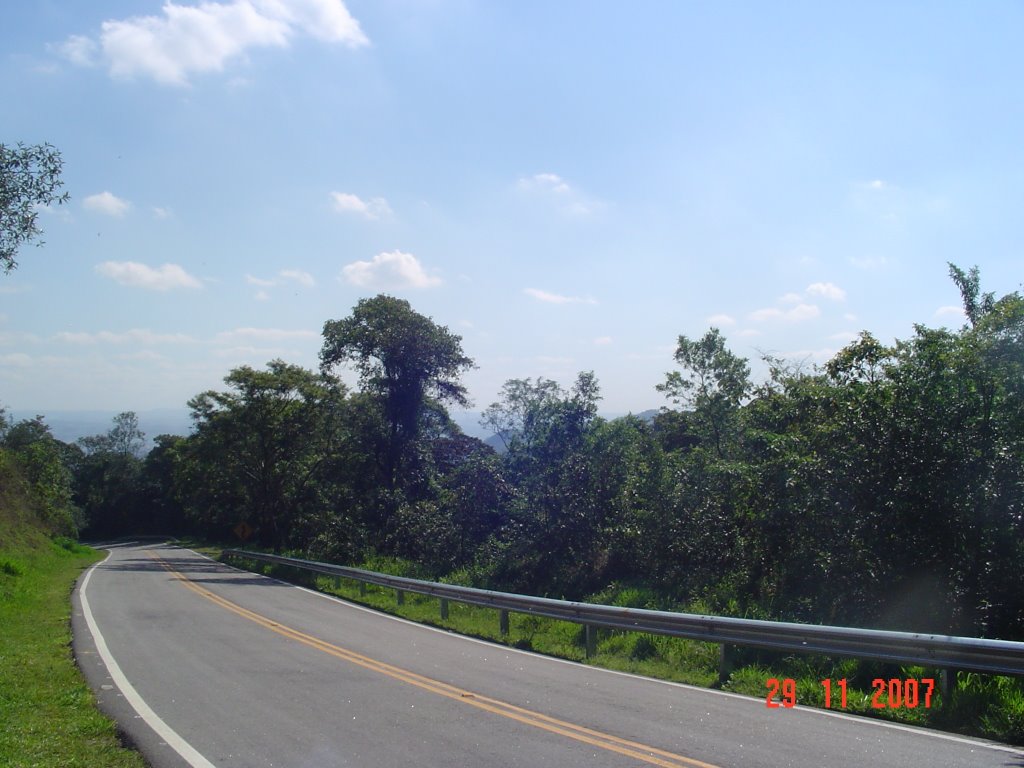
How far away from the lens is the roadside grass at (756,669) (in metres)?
7.04

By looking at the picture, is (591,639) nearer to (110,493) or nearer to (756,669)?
(756,669)

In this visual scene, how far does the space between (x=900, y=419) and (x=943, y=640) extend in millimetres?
5528

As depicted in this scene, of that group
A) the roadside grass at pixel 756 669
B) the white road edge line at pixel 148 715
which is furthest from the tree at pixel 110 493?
the white road edge line at pixel 148 715

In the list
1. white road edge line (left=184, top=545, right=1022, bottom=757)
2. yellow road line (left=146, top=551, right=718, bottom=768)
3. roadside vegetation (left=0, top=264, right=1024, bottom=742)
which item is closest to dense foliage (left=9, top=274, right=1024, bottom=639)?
roadside vegetation (left=0, top=264, right=1024, bottom=742)

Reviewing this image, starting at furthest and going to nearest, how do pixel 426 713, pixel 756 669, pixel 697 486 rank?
pixel 697 486, pixel 756 669, pixel 426 713

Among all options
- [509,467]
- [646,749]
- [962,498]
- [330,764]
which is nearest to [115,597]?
[509,467]

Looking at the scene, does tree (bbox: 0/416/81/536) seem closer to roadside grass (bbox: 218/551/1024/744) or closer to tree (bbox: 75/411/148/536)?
tree (bbox: 75/411/148/536)

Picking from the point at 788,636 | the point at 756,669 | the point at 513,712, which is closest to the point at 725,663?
the point at 756,669

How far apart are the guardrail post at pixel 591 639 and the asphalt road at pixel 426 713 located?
712mm

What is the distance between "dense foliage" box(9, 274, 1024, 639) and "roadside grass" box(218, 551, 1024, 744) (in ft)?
8.05
